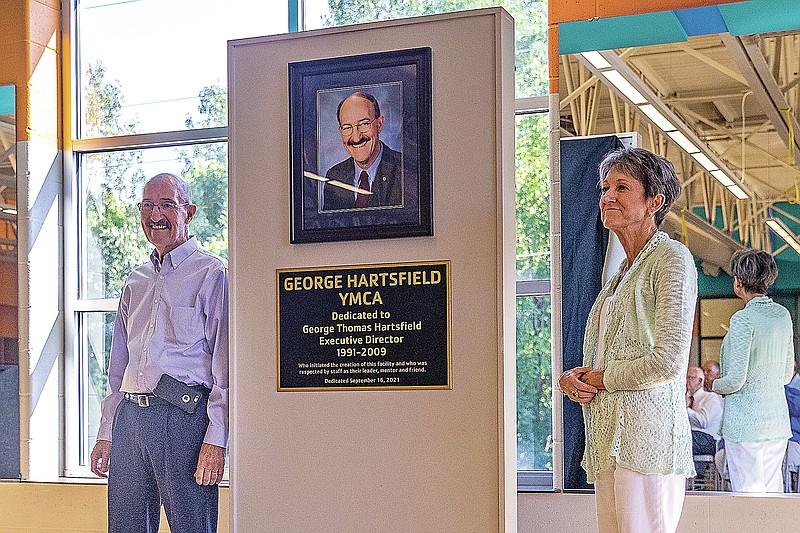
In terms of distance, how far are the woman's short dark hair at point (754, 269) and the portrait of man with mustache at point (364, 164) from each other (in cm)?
171

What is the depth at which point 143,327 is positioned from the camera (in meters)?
4.07

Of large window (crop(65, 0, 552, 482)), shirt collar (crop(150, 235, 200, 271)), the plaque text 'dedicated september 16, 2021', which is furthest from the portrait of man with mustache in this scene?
large window (crop(65, 0, 552, 482))

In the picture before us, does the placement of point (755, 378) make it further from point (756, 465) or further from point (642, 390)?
point (642, 390)

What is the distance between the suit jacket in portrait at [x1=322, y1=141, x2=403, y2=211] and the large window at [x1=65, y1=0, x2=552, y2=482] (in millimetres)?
2219

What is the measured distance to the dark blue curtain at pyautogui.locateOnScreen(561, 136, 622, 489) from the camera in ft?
14.6

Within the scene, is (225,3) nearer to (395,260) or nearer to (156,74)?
(156,74)

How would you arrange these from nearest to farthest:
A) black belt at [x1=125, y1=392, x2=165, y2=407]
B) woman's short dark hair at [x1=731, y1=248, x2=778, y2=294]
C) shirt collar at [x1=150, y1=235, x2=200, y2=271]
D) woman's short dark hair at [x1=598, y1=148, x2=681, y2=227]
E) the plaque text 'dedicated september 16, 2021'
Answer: the plaque text 'dedicated september 16, 2021', woman's short dark hair at [x1=598, y1=148, x2=681, y2=227], black belt at [x1=125, y1=392, x2=165, y2=407], shirt collar at [x1=150, y1=235, x2=200, y2=271], woman's short dark hair at [x1=731, y1=248, x2=778, y2=294]

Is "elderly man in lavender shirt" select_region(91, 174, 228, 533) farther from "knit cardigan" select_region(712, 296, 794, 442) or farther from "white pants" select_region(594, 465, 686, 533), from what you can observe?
"knit cardigan" select_region(712, 296, 794, 442)

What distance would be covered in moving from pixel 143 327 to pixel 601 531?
1.86m

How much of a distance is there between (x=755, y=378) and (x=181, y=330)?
222 centimetres

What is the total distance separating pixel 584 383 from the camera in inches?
133

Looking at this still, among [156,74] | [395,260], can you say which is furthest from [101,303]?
[395,260]

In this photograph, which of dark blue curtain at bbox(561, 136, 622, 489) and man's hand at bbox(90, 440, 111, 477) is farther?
dark blue curtain at bbox(561, 136, 622, 489)

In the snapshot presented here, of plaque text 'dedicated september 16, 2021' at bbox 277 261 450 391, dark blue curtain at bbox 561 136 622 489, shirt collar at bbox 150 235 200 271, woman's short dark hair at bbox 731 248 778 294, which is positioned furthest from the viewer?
dark blue curtain at bbox 561 136 622 489
